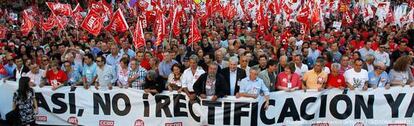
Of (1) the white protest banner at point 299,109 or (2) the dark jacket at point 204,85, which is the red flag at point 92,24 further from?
(2) the dark jacket at point 204,85

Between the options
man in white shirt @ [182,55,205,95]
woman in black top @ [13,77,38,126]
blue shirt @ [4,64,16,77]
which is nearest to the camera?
woman in black top @ [13,77,38,126]

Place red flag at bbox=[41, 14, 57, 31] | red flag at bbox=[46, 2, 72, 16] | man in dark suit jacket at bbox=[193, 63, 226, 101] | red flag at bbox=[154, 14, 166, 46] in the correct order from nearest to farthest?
man in dark suit jacket at bbox=[193, 63, 226, 101] → red flag at bbox=[154, 14, 166, 46] → red flag at bbox=[41, 14, 57, 31] → red flag at bbox=[46, 2, 72, 16]

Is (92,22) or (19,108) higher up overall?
(92,22)

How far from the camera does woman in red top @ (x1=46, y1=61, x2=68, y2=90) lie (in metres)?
11.3

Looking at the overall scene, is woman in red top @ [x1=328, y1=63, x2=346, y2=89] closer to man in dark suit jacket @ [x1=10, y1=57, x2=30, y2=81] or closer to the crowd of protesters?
the crowd of protesters

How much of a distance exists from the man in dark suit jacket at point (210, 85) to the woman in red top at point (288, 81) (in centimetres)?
98

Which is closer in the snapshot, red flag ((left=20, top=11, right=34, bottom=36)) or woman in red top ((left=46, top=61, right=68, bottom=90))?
woman in red top ((left=46, top=61, right=68, bottom=90))

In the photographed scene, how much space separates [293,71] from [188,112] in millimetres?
1849

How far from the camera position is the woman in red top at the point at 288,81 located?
34.1 ft

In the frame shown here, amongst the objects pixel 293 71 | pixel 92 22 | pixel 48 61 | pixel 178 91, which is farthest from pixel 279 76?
pixel 92 22

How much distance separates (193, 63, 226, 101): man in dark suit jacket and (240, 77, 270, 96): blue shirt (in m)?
0.30

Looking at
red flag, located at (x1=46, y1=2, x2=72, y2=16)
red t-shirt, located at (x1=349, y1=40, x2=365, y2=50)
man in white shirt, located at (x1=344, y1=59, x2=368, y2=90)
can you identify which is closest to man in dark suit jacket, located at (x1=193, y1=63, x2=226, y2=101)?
man in white shirt, located at (x1=344, y1=59, x2=368, y2=90)

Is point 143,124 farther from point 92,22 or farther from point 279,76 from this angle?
point 92,22

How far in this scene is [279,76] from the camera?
34.5ft
